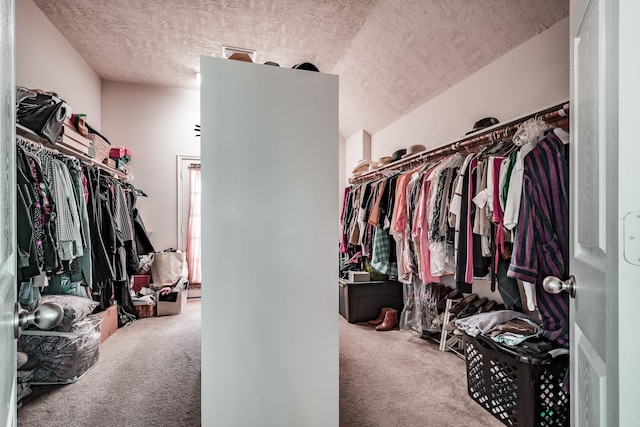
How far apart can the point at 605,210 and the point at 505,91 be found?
2.26 meters

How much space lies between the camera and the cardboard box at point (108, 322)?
3.00m

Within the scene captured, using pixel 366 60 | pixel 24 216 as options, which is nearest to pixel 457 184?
pixel 366 60

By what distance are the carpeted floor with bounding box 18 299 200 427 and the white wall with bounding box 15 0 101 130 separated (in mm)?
2289

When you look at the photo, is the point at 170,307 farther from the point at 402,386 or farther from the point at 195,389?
the point at 402,386

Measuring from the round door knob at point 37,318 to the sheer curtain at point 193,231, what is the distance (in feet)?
13.6

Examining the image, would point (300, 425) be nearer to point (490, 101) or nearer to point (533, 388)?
point (533, 388)

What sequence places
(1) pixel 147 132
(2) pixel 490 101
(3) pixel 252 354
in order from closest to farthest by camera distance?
1. (3) pixel 252 354
2. (2) pixel 490 101
3. (1) pixel 147 132

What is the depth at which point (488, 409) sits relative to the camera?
6.01 feet

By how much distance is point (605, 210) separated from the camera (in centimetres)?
57

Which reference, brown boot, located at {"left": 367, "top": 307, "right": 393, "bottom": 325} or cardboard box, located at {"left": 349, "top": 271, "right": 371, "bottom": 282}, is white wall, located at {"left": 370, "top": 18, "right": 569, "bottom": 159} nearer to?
cardboard box, located at {"left": 349, "top": 271, "right": 371, "bottom": 282}

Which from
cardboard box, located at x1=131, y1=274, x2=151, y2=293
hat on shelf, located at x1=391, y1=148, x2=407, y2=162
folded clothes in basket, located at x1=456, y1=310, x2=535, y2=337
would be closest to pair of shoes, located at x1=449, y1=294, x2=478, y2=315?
folded clothes in basket, located at x1=456, y1=310, x2=535, y2=337

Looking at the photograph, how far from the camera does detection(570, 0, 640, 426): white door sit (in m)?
0.47

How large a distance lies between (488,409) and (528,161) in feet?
4.55

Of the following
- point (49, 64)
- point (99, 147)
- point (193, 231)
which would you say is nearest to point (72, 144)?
point (99, 147)
